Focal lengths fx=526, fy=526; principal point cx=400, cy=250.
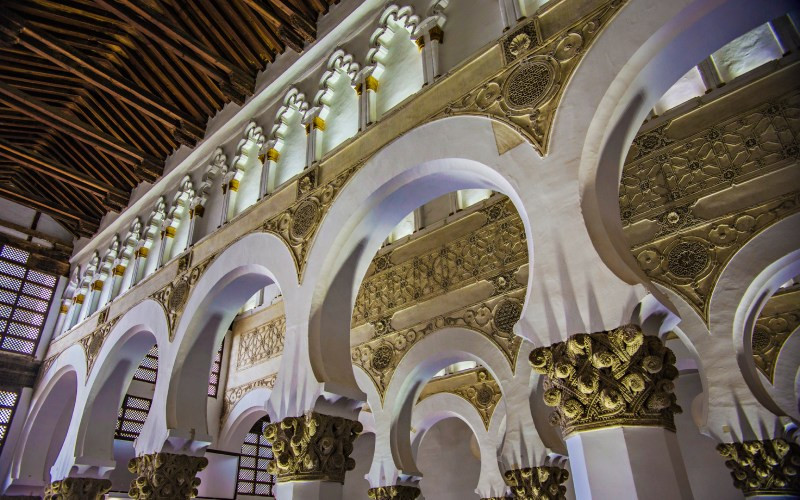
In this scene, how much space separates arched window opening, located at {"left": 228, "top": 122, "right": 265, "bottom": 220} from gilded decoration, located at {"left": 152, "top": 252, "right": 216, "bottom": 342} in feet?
2.16

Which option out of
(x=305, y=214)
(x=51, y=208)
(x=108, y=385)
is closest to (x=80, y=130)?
(x=51, y=208)

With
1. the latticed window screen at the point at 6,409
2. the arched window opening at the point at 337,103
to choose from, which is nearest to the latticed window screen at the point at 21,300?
the latticed window screen at the point at 6,409

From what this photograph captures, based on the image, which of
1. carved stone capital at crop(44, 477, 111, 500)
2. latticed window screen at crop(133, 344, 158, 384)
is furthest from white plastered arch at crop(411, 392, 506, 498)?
latticed window screen at crop(133, 344, 158, 384)

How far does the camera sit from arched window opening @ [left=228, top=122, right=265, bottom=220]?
18.1ft

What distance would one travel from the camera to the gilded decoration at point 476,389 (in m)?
6.34

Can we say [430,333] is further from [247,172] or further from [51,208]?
[51,208]

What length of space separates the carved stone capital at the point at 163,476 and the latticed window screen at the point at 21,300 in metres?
5.69

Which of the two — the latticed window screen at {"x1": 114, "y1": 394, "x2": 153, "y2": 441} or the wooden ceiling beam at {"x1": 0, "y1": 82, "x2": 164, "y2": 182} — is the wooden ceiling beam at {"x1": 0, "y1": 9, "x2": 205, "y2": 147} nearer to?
the wooden ceiling beam at {"x1": 0, "y1": 82, "x2": 164, "y2": 182}

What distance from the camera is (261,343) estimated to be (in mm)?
8945

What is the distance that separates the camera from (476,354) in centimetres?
567

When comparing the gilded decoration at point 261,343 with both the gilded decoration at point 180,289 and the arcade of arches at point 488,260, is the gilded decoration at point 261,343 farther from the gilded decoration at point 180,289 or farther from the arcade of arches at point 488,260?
the gilded decoration at point 180,289

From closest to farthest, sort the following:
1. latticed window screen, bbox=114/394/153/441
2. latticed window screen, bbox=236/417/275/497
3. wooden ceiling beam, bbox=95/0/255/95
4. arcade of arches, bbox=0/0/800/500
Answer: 1. arcade of arches, bbox=0/0/800/500
2. wooden ceiling beam, bbox=95/0/255/95
3. latticed window screen, bbox=114/394/153/441
4. latticed window screen, bbox=236/417/275/497

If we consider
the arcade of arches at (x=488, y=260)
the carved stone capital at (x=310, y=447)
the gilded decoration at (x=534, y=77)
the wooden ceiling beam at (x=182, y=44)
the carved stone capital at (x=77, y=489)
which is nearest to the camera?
the arcade of arches at (x=488, y=260)

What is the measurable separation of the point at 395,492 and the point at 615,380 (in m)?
4.13
